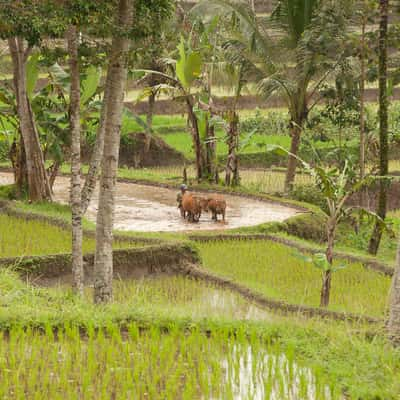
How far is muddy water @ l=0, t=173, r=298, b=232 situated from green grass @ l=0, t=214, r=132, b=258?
1.39 m

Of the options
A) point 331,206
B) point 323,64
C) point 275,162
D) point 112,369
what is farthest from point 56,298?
point 275,162

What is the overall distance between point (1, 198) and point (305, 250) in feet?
18.0

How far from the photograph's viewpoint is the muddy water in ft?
46.5

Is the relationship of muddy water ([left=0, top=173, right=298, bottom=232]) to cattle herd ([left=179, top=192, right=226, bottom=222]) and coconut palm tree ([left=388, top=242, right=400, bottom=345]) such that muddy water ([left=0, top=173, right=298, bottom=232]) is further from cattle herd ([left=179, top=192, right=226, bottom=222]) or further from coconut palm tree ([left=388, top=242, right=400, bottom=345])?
coconut palm tree ([left=388, top=242, right=400, bottom=345])

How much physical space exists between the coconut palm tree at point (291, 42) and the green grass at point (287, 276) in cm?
524

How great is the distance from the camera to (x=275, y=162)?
80.4 ft

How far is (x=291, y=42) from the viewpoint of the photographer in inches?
696

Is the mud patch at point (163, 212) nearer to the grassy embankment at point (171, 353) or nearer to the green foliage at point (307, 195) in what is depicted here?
the green foliage at point (307, 195)

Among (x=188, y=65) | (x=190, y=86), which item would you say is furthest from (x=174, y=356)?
(x=190, y=86)

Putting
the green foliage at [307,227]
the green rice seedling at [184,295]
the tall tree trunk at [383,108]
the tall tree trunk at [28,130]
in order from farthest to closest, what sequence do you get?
the green foliage at [307,227] → the tall tree trunk at [28,130] → the tall tree trunk at [383,108] → the green rice seedling at [184,295]

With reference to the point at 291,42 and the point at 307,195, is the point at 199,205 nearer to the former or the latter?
the point at 307,195

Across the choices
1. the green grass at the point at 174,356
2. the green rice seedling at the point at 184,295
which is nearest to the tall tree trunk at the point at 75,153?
the green rice seedling at the point at 184,295

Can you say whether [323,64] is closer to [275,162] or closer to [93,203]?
[93,203]

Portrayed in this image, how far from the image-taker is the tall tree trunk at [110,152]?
8.44 metres
